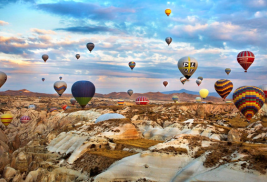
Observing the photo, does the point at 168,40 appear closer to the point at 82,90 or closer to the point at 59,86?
the point at 82,90

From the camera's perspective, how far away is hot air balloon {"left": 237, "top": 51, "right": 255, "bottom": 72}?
75.4 m

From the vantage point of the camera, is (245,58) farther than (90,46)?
No

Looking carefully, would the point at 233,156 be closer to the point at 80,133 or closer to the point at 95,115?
the point at 80,133

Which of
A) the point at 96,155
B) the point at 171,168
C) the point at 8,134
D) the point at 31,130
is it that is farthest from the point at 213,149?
the point at 8,134

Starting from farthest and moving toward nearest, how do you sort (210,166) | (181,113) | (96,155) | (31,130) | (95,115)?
(31,130) < (181,113) < (95,115) < (96,155) < (210,166)

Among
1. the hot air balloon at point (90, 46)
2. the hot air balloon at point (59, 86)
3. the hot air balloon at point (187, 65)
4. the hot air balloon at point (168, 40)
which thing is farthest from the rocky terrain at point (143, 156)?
the hot air balloon at point (59, 86)

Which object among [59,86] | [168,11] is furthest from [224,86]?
[59,86]

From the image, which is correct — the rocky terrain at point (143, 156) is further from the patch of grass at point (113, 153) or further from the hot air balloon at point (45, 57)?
the hot air balloon at point (45, 57)

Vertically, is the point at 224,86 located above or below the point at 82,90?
above

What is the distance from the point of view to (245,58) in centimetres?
7538

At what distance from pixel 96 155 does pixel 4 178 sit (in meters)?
15.4

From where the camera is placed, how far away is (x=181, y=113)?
300 ft

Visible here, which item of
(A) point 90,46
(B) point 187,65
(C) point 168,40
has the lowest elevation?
(B) point 187,65

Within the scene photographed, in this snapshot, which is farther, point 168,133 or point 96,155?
point 168,133
